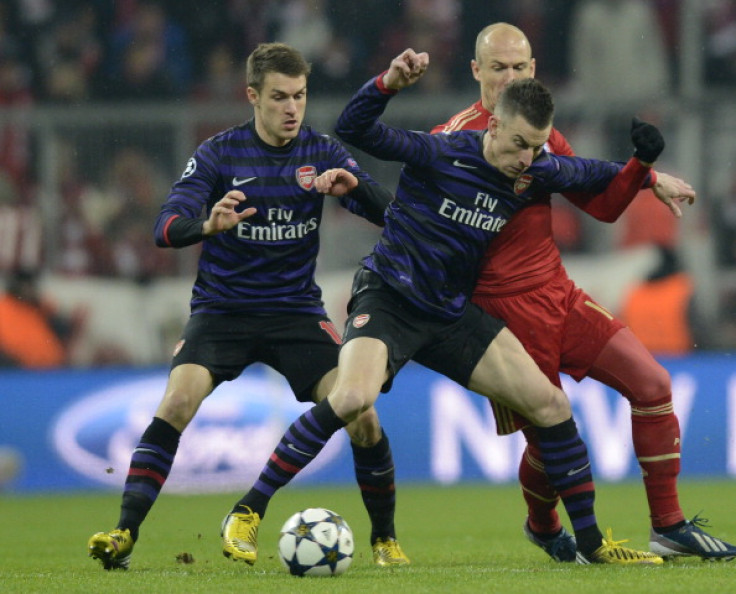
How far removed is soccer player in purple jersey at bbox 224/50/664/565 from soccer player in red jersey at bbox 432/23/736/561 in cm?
13

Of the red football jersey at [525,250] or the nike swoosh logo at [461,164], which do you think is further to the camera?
the red football jersey at [525,250]

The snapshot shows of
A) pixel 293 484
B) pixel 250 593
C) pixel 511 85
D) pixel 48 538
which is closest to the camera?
pixel 250 593

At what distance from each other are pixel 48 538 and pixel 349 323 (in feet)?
9.24

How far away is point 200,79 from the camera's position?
1294 centimetres

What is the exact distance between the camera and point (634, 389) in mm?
5820

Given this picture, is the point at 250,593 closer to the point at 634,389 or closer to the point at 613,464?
the point at 634,389

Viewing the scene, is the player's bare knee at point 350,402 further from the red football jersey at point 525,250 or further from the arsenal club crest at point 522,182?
the arsenal club crest at point 522,182

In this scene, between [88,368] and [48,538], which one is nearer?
[48,538]

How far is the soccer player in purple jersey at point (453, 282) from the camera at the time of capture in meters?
5.56

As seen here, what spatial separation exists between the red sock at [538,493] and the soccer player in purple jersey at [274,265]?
23.7 inches

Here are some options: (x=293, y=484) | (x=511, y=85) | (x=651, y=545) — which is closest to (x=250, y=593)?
(x=651, y=545)

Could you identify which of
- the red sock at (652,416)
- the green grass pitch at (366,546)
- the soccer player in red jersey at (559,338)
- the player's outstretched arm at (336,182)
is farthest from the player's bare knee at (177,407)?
the red sock at (652,416)

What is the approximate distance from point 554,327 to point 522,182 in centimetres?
63

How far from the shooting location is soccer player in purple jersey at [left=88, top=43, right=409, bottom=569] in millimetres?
6016
